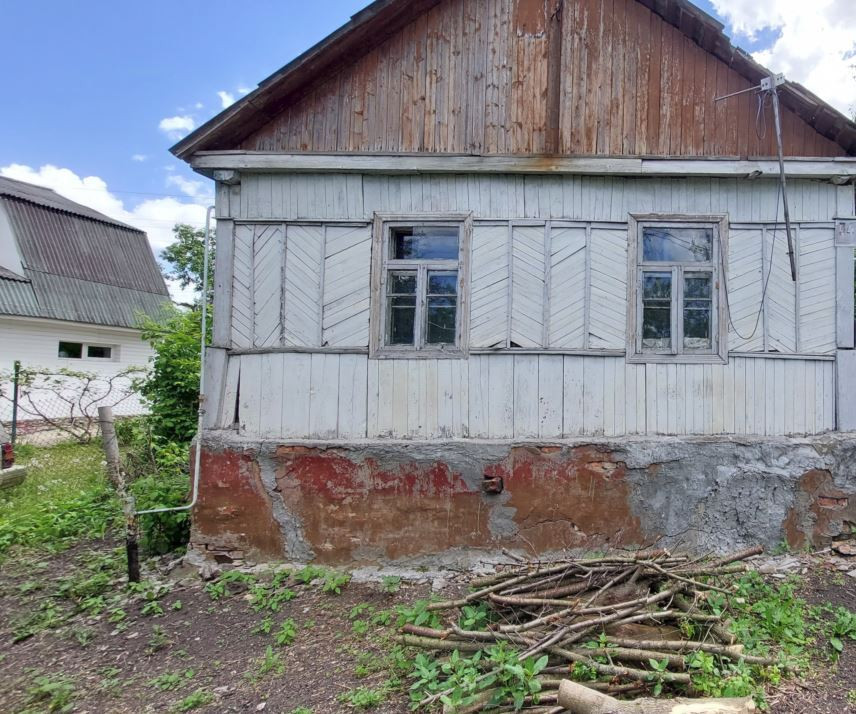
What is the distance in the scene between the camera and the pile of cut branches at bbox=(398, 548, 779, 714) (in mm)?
2928

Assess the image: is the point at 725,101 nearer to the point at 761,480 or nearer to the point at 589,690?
the point at 761,480

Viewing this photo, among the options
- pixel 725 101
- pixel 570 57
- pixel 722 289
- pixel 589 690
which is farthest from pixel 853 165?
Answer: pixel 589 690

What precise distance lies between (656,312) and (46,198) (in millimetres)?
20203

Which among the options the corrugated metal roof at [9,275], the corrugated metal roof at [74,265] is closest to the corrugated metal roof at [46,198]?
the corrugated metal roof at [74,265]

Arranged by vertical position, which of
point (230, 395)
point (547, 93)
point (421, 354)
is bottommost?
point (230, 395)

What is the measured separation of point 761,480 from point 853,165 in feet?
10.8

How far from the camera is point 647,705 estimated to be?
2.65 metres

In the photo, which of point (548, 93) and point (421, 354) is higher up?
point (548, 93)

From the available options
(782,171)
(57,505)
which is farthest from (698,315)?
(57,505)

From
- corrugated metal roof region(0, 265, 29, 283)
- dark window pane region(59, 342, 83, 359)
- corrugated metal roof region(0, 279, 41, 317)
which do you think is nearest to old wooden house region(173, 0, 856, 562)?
corrugated metal roof region(0, 279, 41, 317)

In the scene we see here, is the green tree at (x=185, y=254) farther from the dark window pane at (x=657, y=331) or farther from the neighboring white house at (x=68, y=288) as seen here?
the dark window pane at (x=657, y=331)

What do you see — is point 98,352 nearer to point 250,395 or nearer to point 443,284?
point 250,395

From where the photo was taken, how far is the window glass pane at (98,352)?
→ 15.0 metres

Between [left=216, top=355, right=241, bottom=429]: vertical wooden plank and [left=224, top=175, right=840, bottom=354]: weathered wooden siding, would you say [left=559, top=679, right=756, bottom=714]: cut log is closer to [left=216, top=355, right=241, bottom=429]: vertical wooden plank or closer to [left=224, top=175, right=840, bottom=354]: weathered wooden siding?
[left=224, top=175, right=840, bottom=354]: weathered wooden siding
